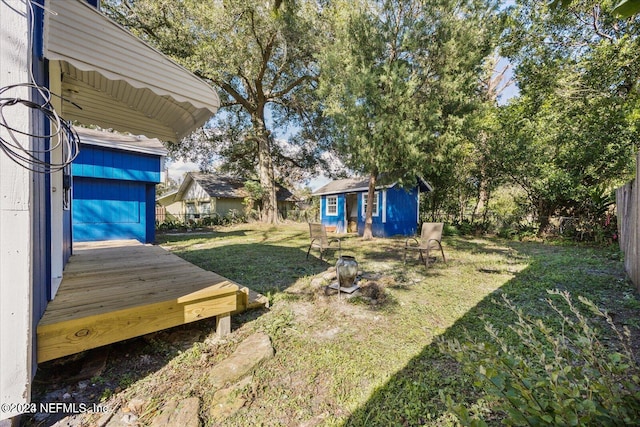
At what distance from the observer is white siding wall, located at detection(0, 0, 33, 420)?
4.89ft

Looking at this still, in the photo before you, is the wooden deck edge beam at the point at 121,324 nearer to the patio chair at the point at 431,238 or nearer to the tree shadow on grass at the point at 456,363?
the tree shadow on grass at the point at 456,363

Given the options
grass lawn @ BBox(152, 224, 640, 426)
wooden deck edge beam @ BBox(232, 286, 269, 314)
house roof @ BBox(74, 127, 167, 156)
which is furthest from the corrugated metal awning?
house roof @ BBox(74, 127, 167, 156)

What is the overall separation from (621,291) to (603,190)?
269 inches

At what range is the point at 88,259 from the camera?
416 centimetres

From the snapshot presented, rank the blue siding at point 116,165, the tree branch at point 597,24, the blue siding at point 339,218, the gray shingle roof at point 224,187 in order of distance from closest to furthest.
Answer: the blue siding at point 116,165 < the tree branch at point 597,24 < the blue siding at point 339,218 < the gray shingle roof at point 224,187

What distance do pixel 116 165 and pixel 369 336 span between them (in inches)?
343

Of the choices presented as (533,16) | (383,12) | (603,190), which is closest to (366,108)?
(383,12)

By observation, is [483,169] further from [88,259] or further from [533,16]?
[88,259]

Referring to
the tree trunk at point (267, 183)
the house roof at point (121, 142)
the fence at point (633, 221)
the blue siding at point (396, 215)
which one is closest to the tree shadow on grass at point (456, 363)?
the fence at point (633, 221)

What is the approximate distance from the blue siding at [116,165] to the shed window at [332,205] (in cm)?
863

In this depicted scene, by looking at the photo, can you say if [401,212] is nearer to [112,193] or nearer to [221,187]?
[112,193]

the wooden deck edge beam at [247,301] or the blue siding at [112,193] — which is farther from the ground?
the blue siding at [112,193]

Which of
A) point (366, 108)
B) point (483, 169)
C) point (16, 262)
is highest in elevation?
point (366, 108)

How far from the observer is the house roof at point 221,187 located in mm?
19391
